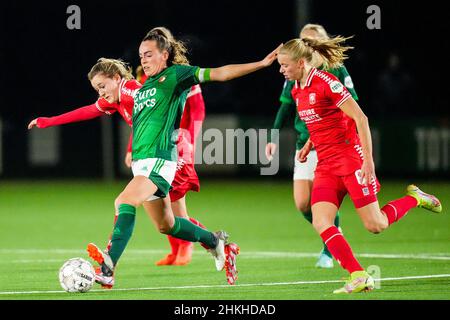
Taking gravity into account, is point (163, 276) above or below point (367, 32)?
below

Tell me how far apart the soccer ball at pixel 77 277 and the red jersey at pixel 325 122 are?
1945 mm

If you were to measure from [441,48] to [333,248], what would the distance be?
16.6 metres

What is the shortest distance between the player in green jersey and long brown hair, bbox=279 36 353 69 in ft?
1.80

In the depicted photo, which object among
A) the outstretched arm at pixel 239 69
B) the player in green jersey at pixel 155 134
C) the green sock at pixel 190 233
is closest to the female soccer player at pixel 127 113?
the player in green jersey at pixel 155 134

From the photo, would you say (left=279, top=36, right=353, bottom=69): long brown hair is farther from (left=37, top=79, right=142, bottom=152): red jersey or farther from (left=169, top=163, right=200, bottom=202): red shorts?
(left=169, top=163, right=200, bottom=202): red shorts

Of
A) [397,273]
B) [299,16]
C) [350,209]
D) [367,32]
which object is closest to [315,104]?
[397,273]

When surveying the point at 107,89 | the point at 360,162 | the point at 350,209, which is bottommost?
the point at 350,209

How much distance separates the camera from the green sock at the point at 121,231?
26.8ft

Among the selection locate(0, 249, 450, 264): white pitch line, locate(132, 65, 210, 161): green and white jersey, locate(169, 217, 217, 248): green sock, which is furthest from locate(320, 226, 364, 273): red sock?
locate(0, 249, 450, 264): white pitch line

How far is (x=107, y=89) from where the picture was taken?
900 cm

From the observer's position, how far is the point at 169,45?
8.60 m

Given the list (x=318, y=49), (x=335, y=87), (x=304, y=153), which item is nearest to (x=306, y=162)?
(x=304, y=153)

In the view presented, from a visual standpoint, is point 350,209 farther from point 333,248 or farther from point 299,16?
point 333,248

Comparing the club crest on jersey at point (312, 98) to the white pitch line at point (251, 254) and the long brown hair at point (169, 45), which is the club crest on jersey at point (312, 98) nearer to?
the long brown hair at point (169, 45)
